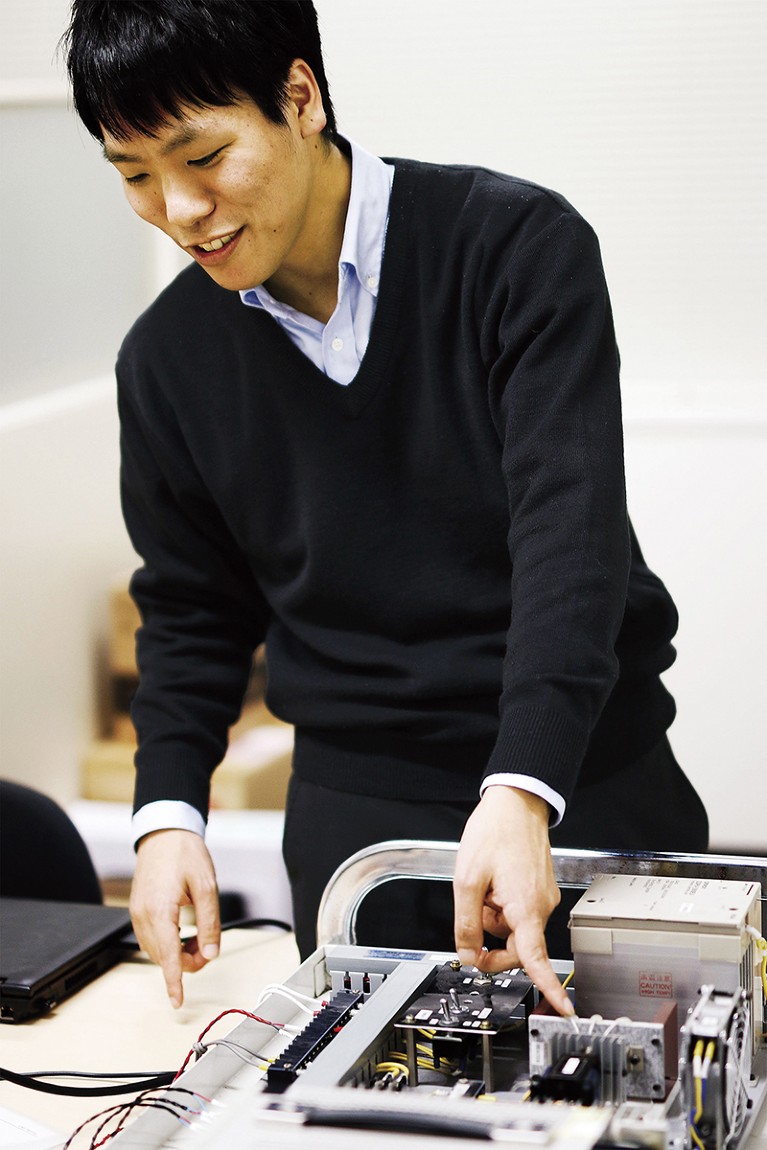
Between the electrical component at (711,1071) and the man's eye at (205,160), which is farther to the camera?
the man's eye at (205,160)

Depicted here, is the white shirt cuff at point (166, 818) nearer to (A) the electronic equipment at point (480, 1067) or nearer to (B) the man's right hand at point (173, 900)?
(B) the man's right hand at point (173, 900)

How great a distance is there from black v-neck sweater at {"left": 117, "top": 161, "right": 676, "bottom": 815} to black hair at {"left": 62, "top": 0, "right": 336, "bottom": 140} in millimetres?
262

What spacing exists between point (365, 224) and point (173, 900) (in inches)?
27.3

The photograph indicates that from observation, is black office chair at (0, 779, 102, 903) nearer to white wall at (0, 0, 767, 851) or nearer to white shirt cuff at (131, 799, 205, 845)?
white shirt cuff at (131, 799, 205, 845)

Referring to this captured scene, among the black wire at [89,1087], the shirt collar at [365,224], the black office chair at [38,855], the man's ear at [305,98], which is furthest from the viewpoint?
the black office chair at [38,855]

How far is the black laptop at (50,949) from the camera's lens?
1322 mm

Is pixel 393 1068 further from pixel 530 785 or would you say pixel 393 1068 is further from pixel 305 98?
pixel 305 98

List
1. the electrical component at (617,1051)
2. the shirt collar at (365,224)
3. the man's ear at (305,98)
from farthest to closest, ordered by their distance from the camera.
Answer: the shirt collar at (365,224), the man's ear at (305,98), the electrical component at (617,1051)

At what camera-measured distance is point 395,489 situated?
1.38m

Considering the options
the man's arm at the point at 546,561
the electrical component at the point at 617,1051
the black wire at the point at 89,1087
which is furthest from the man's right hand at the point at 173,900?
the electrical component at the point at 617,1051

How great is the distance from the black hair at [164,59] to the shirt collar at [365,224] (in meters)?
0.18

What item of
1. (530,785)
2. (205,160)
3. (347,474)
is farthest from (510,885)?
(205,160)

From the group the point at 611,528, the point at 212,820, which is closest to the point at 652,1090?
the point at 611,528

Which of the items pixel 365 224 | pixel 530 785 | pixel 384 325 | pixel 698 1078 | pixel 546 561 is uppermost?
pixel 365 224
